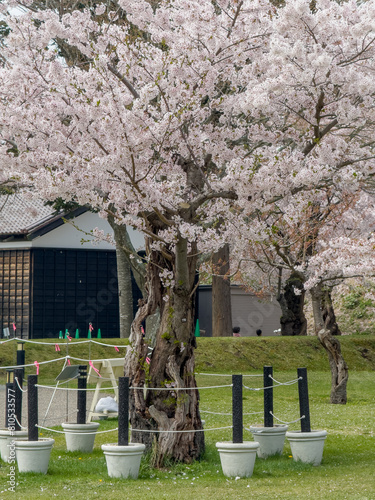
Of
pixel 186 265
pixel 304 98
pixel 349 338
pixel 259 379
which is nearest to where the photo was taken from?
pixel 186 265

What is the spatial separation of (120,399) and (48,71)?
4617 mm

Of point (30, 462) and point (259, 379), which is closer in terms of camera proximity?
point (30, 462)

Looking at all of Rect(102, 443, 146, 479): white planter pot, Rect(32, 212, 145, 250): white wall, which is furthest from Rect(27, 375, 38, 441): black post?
Rect(32, 212, 145, 250): white wall

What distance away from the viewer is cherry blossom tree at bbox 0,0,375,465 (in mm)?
7785

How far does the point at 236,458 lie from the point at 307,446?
117cm

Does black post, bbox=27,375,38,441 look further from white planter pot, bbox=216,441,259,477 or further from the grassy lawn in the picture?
white planter pot, bbox=216,441,259,477

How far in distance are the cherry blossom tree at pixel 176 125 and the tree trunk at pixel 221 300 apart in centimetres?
1229

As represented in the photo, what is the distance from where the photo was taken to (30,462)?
7406mm

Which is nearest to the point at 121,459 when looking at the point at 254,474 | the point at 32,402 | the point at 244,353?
the point at 32,402

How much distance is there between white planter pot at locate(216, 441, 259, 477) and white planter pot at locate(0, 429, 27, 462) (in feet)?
7.67

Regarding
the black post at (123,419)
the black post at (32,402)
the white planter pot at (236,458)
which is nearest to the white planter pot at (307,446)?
the white planter pot at (236,458)

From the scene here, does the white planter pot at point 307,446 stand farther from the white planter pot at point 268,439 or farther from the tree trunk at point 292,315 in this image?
the tree trunk at point 292,315

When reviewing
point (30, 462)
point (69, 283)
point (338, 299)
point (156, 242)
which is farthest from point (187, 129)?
point (338, 299)

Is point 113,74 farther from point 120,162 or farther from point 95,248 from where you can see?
point 95,248
